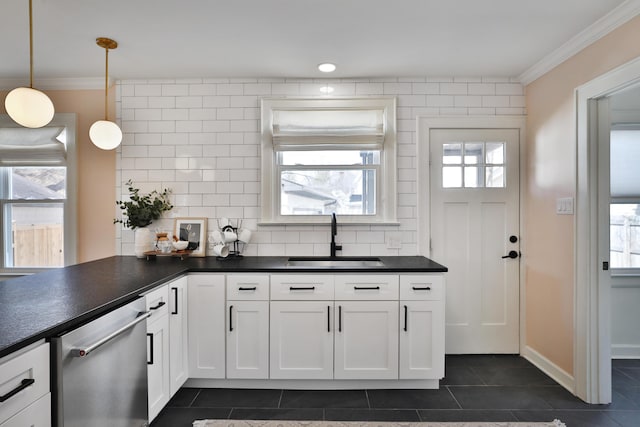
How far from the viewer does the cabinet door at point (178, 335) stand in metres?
2.23

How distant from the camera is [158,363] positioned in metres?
2.05

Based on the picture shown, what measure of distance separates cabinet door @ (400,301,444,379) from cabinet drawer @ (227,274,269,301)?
101 cm

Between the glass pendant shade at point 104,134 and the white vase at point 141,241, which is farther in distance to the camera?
the white vase at point 141,241

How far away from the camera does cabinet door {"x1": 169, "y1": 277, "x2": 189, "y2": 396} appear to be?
88.0 inches

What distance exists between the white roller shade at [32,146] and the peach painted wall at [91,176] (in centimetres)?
18

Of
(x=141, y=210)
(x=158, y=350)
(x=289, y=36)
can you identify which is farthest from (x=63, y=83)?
(x=158, y=350)

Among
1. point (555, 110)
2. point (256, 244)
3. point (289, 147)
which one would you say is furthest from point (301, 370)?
point (555, 110)

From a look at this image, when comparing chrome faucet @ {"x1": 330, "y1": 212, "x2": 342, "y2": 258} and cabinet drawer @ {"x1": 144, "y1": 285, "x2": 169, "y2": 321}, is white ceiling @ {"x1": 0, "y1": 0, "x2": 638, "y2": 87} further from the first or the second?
cabinet drawer @ {"x1": 144, "y1": 285, "x2": 169, "y2": 321}

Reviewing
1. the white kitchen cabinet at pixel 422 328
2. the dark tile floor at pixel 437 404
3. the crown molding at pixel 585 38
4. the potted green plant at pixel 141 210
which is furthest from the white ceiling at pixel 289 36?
the dark tile floor at pixel 437 404

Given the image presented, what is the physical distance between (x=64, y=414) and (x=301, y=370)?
1.50 m

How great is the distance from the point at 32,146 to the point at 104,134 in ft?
4.03

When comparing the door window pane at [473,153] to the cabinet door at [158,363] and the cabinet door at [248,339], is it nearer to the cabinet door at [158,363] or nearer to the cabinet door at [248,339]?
the cabinet door at [248,339]

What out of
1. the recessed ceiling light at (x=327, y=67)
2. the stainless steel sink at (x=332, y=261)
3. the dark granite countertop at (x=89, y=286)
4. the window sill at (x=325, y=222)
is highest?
the recessed ceiling light at (x=327, y=67)

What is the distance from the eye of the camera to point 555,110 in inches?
104
